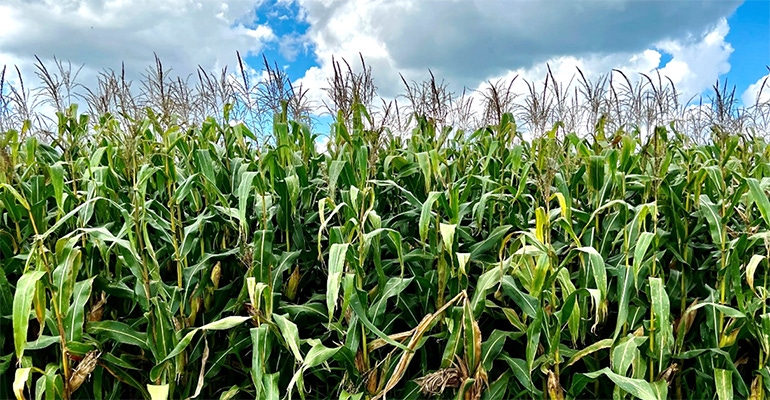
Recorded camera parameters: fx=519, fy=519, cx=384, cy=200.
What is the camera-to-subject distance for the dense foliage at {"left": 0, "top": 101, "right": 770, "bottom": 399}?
1765 mm

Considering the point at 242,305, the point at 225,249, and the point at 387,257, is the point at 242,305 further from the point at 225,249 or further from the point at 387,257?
the point at 387,257

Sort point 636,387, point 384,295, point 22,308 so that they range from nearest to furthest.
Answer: point 22,308 → point 636,387 → point 384,295

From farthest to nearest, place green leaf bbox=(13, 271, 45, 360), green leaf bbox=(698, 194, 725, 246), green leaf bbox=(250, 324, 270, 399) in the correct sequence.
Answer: green leaf bbox=(698, 194, 725, 246)
green leaf bbox=(250, 324, 270, 399)
green leaf bbox=(13, 271, 45, 360)

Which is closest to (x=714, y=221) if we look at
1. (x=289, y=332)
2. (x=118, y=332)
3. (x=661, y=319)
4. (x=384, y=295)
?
(x=661, y=319)

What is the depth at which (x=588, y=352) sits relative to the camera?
1.85 m

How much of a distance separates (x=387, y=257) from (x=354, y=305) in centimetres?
52

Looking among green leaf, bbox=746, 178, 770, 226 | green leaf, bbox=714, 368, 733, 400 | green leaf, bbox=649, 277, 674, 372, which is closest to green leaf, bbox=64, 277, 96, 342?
green leaf, bbox=649, 277, 674, 372

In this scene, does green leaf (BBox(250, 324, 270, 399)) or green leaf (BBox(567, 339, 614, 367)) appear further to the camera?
green leaf (BBox(567, 339, 614, 367))

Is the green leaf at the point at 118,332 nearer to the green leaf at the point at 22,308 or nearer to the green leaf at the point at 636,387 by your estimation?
the green leaf at the point at 22,308

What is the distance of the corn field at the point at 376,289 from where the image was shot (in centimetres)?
176

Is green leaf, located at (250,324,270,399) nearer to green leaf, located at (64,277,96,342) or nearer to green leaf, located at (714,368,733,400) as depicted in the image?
green leaf, located at (64,277,96,342)

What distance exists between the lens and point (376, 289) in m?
1.98

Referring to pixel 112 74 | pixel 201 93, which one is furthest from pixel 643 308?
pixel 112 74

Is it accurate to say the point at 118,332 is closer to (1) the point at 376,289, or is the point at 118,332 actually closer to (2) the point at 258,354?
(2) the point at 258,354
